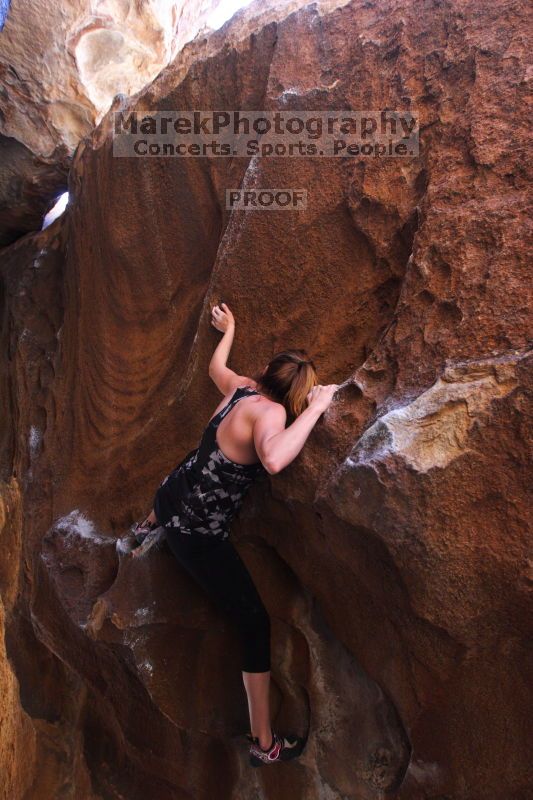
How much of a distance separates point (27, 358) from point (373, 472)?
234 cm

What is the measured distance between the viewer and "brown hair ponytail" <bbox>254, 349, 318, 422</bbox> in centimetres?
195

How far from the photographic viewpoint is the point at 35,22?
3838mm

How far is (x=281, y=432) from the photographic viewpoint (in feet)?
6.00

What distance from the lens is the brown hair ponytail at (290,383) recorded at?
1.95 metres

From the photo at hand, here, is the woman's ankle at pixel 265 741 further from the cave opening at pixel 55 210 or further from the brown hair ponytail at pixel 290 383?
the cave opening at pixel 55 210

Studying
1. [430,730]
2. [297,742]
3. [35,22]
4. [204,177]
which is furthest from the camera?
[35,22]

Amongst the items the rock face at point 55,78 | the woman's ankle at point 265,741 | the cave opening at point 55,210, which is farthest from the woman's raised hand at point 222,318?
the cave opening at point 55,210

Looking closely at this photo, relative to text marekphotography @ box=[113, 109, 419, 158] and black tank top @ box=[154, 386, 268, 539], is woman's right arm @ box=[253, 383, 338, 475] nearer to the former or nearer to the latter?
black tank top @ box=[154, 386, 268, 539]

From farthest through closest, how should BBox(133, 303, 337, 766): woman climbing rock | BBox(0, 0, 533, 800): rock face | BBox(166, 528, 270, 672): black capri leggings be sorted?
BBox(166, 528, 270, 672): black capri leggings
BBox(133, 303, 337, 766): woman climbing rock
BBox(0, 0, 533, 800): rock face

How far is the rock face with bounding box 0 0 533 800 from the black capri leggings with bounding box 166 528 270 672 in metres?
0.11

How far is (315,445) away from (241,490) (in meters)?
0.28

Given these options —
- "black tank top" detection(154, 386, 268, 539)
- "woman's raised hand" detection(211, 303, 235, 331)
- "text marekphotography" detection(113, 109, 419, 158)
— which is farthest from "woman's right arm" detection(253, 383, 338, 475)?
"text marekphotography" detection(113, 109, 419, 158)

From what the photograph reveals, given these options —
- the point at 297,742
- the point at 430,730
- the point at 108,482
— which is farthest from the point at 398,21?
the point at 297,742

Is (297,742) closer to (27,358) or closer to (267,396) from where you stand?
(267,396)
